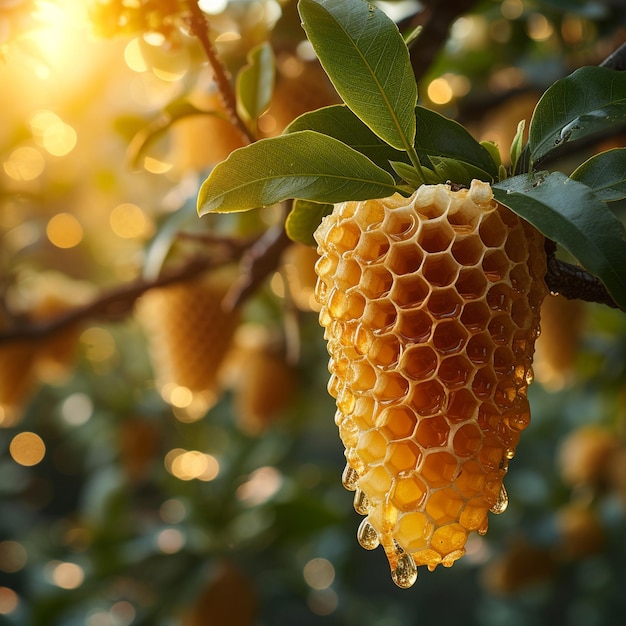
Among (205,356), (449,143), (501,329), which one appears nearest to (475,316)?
(501,329)

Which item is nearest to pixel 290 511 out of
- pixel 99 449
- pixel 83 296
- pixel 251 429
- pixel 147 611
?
pixel 251 429

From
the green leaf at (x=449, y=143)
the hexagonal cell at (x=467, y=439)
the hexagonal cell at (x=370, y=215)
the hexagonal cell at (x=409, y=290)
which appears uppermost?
the hexagonal cell at (x=370, y=215)

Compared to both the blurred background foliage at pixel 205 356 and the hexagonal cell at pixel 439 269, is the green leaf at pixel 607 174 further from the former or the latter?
the blurred background foliage at pixel 205 356

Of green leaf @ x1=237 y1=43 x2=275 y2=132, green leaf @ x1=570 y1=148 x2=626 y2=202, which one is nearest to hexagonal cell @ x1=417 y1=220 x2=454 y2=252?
green leaf @ x1=570 y1=148 x2=626 y2=202

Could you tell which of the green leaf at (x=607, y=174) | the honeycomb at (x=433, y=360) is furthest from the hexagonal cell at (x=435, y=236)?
the green leaf at (x=607, y=174)

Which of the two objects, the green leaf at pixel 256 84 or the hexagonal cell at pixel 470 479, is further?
the green leaf at pixel 256 84

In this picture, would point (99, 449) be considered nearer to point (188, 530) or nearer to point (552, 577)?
point (188, 530)
